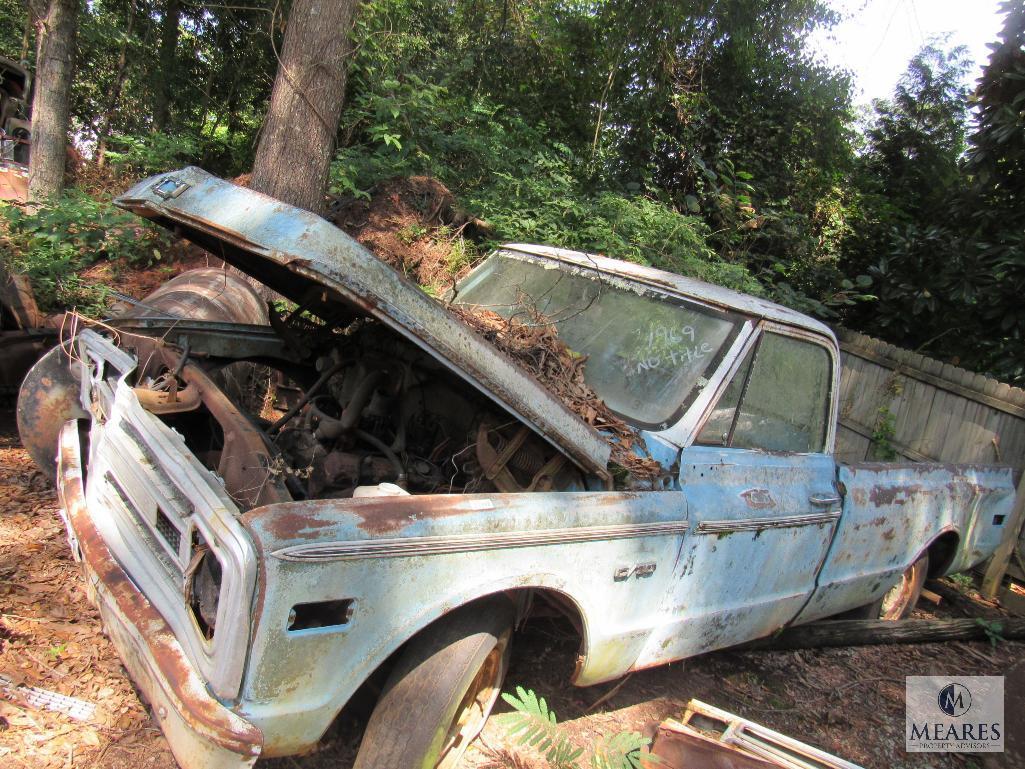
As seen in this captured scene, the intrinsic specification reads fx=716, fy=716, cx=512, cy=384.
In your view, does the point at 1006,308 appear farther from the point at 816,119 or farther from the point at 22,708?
the point at 22,708

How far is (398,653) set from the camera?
2344 mm

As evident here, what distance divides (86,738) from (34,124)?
→ 8594 millimetres

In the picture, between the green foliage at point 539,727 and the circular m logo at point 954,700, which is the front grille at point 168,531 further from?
the circular m logo at point 954,700

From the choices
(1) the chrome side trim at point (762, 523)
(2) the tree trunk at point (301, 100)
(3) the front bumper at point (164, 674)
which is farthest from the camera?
(2) the tree trunk at point (301, 100)

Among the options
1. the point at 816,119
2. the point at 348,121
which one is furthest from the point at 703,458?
the point at 816,119

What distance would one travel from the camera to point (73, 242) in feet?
22.4

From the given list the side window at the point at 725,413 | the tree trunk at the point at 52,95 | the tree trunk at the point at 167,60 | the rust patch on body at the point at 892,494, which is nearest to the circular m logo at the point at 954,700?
the rust patch on body at the point at 892,494

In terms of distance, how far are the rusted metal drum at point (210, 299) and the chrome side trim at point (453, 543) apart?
2.74 metres

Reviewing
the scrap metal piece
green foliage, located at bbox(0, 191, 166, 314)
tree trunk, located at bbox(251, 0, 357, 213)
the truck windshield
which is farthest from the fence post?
green foliage, located at bbox(0, 191, 166, 314)

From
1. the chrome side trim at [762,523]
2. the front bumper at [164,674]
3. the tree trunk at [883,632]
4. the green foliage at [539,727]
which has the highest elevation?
the chrome side trim at [762,523]

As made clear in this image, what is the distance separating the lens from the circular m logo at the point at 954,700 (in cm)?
391

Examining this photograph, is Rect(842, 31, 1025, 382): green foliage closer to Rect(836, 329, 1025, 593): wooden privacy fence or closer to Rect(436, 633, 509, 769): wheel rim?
Rect(836, 329, 1025, 593): wooden privacy fence

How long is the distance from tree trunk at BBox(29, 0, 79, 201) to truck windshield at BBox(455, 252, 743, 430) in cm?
724

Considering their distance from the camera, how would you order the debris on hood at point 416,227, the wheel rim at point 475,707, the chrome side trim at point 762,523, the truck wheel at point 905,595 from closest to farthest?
the wheel rim at point 475,707 < the chrome side trim at point 762,523 < the truck wheel at point 905,595 < the debris on hood at point 416,227
